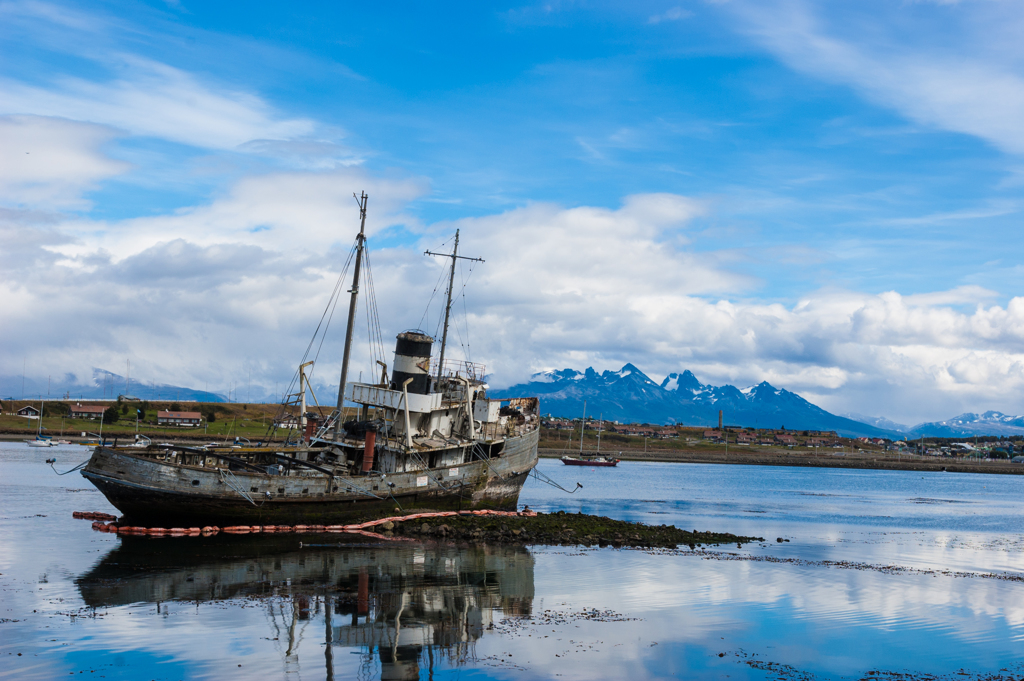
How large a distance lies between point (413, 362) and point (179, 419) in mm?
122912

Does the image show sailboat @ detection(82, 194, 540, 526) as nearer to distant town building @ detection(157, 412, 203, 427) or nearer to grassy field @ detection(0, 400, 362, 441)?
grassy field @ detection(0, 400, 362, 441)

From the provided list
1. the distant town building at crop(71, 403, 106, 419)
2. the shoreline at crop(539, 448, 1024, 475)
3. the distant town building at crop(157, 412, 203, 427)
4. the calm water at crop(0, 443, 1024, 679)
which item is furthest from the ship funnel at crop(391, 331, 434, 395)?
the shoreline at crop(539, 448, 1024, 475)

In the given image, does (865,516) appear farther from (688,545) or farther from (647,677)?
(647,677)

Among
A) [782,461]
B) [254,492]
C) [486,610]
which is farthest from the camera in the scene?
[782,461]

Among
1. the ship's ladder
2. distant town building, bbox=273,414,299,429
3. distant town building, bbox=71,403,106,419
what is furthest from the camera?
distant town building, bbox=71,403,106,419

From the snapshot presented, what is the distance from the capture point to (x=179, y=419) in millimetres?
149375

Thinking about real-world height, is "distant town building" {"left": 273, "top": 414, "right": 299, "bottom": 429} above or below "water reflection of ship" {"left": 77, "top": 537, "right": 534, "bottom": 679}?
above

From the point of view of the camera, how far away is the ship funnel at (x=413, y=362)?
41.3m

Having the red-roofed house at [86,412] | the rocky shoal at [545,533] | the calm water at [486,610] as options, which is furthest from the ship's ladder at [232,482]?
the red-roofed house at [86,412]

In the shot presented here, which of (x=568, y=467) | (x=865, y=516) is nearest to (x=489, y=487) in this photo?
(x=865, y=516)

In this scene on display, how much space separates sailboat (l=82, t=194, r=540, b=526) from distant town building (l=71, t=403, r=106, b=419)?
126988 millimetres

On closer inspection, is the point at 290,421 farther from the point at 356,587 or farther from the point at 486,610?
the point at 486,610

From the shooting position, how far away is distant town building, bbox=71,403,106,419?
151m

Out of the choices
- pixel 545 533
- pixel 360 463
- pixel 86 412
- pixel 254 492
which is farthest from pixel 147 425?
pixel 545 533
